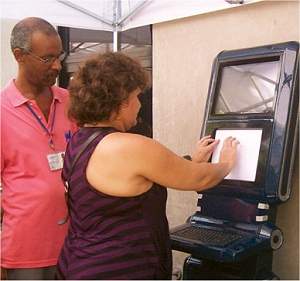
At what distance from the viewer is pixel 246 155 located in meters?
1.99

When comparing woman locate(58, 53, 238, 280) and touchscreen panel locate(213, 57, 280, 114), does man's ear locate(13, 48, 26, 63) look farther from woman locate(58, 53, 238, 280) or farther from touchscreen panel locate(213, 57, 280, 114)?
touchscreen panel locate(213, 57, 280, 114)

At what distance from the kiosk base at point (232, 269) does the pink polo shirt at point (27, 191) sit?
625mm

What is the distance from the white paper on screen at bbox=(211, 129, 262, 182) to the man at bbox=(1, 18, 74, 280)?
758 mm

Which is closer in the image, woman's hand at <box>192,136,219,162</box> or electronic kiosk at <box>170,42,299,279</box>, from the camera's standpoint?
electronic kiosk at <box>170,42,299,279</box>

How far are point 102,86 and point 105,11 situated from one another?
6.00 ft

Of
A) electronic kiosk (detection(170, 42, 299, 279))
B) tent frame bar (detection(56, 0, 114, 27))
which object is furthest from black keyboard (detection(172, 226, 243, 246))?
tent frame bar (detection(56, 0, 114, 27))

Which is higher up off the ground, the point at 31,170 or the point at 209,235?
the point at 31,170

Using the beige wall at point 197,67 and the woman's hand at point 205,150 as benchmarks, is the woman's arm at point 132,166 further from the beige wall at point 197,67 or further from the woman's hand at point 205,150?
the beige wall at point 197,67

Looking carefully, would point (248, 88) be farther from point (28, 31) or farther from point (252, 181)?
point (28, 31)

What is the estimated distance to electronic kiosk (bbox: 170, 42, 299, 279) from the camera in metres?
1.91

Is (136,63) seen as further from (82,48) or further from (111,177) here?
(82,48)

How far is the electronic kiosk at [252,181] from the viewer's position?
1.91m

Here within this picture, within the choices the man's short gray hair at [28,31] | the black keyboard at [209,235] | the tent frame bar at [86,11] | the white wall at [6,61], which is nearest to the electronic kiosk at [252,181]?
the black keyboard at [209,235]

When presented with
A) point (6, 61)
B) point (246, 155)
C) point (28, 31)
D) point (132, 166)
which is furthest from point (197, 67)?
point (6, 61)
